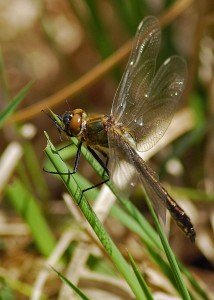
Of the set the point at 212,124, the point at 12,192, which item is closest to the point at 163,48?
the point at 212,124

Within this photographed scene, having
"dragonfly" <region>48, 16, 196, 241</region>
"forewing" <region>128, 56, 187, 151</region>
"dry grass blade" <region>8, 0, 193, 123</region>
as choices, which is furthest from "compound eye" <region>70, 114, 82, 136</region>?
"dry grass blade" <region>8, 0, 193, 123</region>

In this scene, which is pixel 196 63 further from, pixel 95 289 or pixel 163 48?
pixel 95 289

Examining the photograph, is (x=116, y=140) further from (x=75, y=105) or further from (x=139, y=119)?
(x=75, y=105)

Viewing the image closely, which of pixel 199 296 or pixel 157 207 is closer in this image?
pixel 157 207

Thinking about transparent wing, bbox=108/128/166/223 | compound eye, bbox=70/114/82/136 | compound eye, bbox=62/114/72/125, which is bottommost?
transparent wing, bbox=108/128/166/223

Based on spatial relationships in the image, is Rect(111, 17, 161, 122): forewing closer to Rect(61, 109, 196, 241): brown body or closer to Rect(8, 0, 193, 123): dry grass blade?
Rect(61, 109, 196, 241): brown body

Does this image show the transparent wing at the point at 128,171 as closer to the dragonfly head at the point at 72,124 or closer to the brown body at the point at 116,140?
the brown body at the point at 116,140
